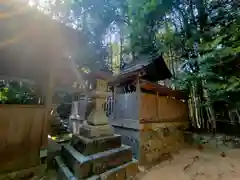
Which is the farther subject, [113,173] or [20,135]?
[113,173]

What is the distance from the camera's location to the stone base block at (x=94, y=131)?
3.94m

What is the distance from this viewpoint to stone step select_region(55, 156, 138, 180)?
3.42 meters

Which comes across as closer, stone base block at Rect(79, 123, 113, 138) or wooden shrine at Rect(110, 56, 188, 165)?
stone base block at Rect(79, 123, 113, 138)

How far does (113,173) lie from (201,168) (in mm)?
3264

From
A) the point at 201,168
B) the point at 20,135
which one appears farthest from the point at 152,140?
the point at 20,135

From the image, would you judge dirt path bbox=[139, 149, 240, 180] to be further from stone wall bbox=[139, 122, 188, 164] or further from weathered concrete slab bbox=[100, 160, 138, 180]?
stone wall bbox=[139, 122, 188, 164]

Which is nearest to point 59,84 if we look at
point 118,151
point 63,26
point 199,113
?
point 63,26

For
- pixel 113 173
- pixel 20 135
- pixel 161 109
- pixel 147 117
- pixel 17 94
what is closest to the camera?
pixel 20 135

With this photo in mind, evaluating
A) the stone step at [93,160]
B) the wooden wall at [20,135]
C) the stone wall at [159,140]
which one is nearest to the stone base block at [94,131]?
the stone step at [93,160]

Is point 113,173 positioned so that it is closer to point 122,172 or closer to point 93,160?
point 122,172

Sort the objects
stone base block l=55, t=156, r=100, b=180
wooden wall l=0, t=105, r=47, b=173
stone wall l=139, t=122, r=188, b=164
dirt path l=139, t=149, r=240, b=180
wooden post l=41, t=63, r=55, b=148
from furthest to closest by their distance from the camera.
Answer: stone wall l=139, t=122, r=188, b=164
dirt path l=139, t=149, r=240, b=180
wooden post l=41, t=63, r=55, b=148
stone base block l=55, t=156, r=100, b=180
wooden wall l=0, t=105, r=47, b=173

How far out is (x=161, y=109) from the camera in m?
7.24

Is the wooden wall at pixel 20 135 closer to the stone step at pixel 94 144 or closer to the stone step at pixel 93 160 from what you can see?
the stone step at pixel 93 160

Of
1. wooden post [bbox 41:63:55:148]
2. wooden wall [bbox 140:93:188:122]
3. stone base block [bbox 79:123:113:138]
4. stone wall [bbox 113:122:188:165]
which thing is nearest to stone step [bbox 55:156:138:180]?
wooden post [bbox 41:63:55:148]
